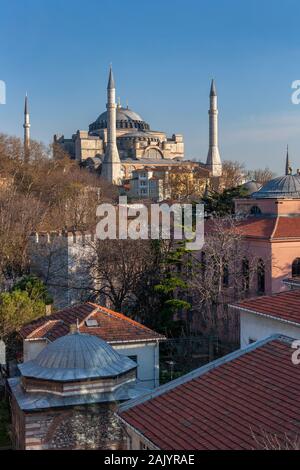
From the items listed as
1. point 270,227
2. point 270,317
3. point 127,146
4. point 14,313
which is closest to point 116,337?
point 14,313

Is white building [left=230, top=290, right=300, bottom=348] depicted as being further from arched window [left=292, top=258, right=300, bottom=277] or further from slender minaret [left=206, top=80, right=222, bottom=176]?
slender minaret [left=206, top=80, right=222, bottom=176]

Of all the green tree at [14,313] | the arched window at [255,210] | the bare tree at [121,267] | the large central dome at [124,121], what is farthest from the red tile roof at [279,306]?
the large central dome at [124,121]

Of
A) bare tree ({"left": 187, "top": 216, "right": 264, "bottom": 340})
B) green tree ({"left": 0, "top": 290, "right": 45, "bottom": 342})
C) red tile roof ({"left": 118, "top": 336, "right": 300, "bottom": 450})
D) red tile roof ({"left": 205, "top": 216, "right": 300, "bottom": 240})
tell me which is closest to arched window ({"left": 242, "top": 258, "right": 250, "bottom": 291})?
bare tree ({"left": 187, "top": 216, "right": 264, "bottom": 340})

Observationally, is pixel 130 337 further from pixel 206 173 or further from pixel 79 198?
pixel 206 173

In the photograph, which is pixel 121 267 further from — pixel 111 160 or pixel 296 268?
pixel 111 160

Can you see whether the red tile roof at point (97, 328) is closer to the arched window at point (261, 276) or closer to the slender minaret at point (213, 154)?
the arched window at point (261, 276)

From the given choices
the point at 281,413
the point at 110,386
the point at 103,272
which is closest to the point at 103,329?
the point at 110,386
